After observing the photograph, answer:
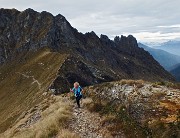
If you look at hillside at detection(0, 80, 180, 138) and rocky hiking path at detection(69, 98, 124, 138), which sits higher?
hillside at detection(0, 80, 180, 138)

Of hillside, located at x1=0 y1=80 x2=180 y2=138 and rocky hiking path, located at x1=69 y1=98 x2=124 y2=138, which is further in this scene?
rocky hiking path, located at x1=69 y1=98 x2=124 y2=138

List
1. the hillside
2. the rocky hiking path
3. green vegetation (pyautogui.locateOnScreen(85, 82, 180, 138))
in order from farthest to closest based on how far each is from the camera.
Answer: the rocky hiking path, the hillside, green vegetation (pyautogui.locateOnScreen(85, 82, 180, 138))

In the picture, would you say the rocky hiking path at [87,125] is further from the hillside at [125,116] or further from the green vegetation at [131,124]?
the green vegetation at [131,124]

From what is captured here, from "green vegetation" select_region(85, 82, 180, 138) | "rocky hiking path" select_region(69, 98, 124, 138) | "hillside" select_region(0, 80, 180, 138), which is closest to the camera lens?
"green vegetation" select_region(85, 82, 180, 138)

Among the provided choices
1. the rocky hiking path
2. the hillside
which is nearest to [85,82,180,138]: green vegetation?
the hillside

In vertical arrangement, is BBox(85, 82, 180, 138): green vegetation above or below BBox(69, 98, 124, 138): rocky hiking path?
above

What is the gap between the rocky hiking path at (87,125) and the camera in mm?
19188

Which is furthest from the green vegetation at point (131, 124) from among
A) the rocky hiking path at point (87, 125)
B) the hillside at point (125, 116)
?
the rocky hiking path at point (87, 125)

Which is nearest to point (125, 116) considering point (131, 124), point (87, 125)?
point (131, 124)

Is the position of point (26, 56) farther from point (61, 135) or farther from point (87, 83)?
point (61, 135)

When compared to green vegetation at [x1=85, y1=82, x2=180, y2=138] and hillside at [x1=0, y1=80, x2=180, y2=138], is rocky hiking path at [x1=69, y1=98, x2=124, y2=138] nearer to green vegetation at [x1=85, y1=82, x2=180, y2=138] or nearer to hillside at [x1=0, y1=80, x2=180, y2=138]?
hillside at [x1=0, y1=80, x2=180, y2=138]

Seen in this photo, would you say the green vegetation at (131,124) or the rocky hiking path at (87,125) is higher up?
the green vegetation at (131,124)

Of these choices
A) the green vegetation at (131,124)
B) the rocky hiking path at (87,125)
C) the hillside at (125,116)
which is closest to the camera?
the green vegetation at (131,124)

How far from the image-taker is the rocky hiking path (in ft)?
63.0
